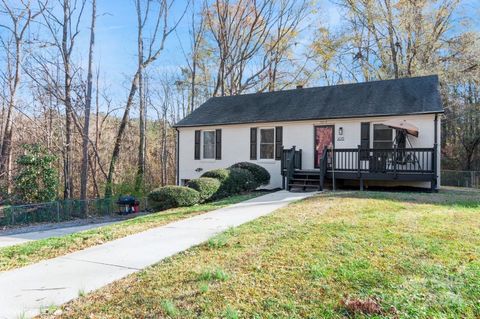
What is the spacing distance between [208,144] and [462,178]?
14.2 m

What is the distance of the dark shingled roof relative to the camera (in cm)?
1214

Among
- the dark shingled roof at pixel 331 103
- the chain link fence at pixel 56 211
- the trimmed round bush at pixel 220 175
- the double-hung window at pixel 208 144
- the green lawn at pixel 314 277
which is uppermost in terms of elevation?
the dark shingled roof at pixel 331 103

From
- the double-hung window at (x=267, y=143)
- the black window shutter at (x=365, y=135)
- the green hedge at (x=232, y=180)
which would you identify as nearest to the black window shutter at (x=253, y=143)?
the double-hung window at (x=267, y=143)

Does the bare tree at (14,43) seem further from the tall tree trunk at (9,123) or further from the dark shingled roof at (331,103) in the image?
the dark shingled roof at (331,103)

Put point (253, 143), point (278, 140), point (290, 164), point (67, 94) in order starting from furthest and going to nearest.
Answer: point (67, 94) < point (253, 143) < point (278, 140) < point (290, 164)

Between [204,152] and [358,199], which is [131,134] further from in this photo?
[358,199]

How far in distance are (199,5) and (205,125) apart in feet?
37.9

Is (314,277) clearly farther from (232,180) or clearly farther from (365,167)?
(365,167)

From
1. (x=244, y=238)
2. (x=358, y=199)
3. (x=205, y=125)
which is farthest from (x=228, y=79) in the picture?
(x=244, y=238)

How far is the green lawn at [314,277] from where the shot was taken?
2.78m

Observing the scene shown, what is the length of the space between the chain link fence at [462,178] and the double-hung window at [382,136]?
8966 millimetres

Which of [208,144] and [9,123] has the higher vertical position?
[9,123]

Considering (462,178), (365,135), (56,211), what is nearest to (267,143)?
(365,135)

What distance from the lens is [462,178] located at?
18094 mm
